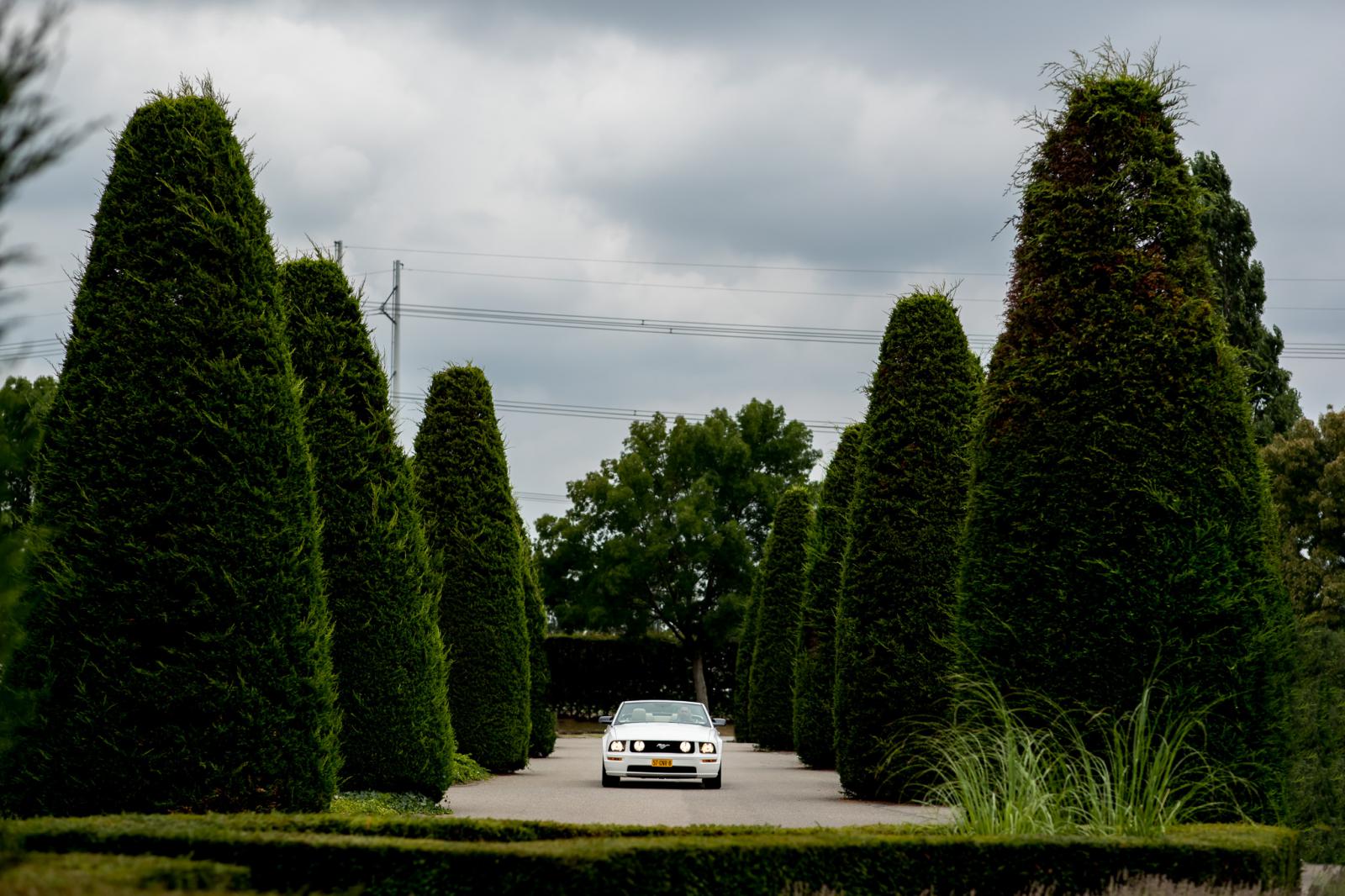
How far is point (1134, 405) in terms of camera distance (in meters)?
9.45

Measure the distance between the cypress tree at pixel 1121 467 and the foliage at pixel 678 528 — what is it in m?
38.6

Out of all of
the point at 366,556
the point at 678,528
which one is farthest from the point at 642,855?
the point at 678,528

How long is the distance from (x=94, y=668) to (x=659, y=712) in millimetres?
12482

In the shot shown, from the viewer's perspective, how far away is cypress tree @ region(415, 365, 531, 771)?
19625mm

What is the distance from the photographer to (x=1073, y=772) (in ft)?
25.3

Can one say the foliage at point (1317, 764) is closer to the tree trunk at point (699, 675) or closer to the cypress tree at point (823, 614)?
the cypress tree at point (823, 614)

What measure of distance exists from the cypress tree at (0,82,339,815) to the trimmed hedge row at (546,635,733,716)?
Answer: 3516 cm

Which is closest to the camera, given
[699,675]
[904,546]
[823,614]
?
[904,546]

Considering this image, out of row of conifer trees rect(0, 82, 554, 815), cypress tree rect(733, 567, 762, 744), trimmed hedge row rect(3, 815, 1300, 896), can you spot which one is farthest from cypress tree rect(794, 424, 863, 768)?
trimmed hedge row rect(3, 815, 1300, 896)

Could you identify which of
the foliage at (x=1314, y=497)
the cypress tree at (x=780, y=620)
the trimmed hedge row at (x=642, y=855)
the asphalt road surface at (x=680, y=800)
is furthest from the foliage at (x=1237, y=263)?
the trimmed hedge row at (x=642, y=855)

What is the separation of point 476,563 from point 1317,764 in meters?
12.5

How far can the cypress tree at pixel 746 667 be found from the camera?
3316cm

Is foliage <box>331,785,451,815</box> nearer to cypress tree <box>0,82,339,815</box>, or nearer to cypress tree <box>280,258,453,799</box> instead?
cypress tree <box>280,258,453,799</box>

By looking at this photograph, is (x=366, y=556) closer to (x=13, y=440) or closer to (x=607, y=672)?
(x=13, y=440)
